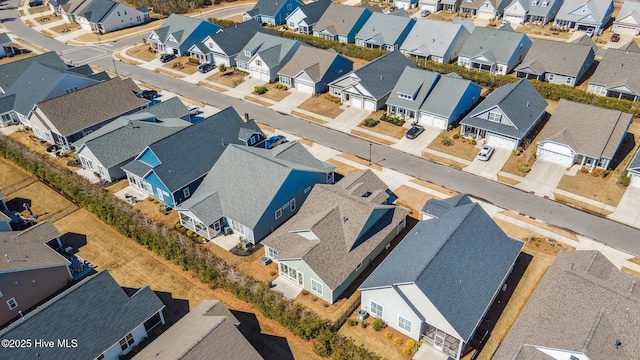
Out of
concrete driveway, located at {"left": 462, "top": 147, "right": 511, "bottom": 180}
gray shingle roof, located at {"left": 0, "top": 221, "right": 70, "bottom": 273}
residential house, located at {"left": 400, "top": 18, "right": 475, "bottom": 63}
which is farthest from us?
residential house, located at {"left": 400, "top": 18, "right": 475, "bottom": 63}

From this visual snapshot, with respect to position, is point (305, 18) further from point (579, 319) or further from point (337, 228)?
point (579, 319)

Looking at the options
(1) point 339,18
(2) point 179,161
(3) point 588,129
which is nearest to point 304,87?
(1) point 339,18

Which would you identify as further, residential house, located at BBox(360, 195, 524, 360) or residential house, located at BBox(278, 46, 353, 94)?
residential house, located at BBox(278, 46, 353, 94)

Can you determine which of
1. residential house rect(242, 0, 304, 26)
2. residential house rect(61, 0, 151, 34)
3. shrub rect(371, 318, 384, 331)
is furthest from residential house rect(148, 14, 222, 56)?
shrub rect(371, 318, 384, 331)

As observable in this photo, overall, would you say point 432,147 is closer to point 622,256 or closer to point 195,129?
point 622,256

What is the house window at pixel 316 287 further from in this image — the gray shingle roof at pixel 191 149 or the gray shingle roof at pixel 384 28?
the gray shingle roof at pixel 384 28

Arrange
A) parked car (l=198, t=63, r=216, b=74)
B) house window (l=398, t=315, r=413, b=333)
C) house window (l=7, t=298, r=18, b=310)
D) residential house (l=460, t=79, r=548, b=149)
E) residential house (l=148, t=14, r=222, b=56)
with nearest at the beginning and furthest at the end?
house window (l=398, t=315, r=413, b=333)
house window (l=7, t=298, r=18, b=310)
residential house (l=460, t=79, r=548, b=149)
parked car (l=198, t=63, r=216, b=74)
residential house (l=148, t=14, r=222, b=56)

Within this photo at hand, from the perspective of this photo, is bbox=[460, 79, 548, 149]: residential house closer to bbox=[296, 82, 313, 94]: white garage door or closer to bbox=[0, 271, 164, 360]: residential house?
bbox=[296, 82, 313, 94]: white garage door

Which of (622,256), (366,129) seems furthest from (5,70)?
(622,256)
